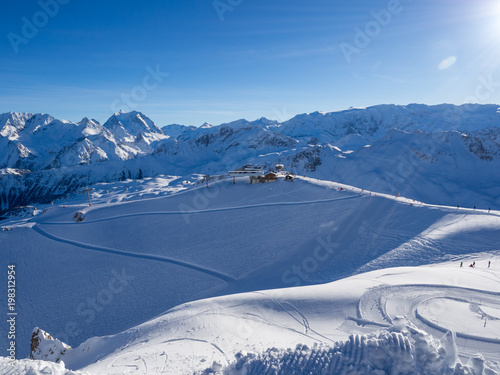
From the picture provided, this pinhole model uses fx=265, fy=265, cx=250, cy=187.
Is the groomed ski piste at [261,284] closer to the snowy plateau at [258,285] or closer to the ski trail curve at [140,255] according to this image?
the snowy plateau at [258,285]

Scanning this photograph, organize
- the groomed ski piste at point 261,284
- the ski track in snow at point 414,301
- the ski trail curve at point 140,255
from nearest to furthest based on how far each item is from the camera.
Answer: the groomed ski piste at point 261,284 < the ski track in snow at point 414,301 < the ski trail curve at point 140,255

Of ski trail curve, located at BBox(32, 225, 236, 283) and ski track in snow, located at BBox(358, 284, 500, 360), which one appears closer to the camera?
ski track in snow, located at BBox(358, 284, 500, 360)

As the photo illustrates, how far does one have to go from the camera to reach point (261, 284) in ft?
95.7

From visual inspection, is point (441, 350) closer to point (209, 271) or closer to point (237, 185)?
point (209, 271)

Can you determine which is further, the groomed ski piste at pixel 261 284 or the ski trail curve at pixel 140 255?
the ski trail curve at pixel 140 255

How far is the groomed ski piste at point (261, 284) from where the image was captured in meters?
9.34

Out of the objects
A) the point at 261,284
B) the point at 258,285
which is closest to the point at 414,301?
the point at 261,284

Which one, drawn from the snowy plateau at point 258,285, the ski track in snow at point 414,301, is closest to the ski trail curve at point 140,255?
the snowy plateau at point 258,285

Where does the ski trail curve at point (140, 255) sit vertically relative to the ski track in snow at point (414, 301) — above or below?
below

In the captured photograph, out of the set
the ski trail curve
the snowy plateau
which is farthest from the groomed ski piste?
the ski trail curve

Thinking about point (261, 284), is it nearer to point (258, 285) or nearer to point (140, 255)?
point (258, 285)

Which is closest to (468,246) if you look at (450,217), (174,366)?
(450,217)

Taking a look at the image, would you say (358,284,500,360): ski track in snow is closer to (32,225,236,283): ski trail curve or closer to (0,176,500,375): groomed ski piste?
(0,176,500,375): groomed ski piste

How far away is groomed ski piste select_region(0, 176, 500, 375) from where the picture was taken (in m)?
9.34
